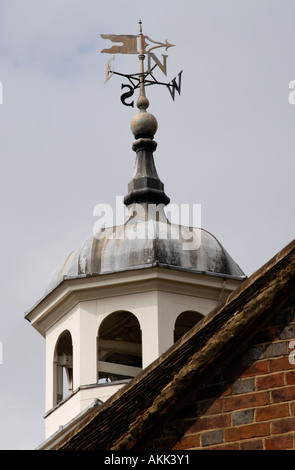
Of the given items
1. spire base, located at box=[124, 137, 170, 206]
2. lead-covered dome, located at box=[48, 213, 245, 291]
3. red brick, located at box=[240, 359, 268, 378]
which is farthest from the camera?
spire base, located at box=[124, 137, 170, 206]

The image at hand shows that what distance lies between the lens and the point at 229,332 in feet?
33.3

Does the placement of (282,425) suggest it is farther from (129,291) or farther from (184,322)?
(184,322)

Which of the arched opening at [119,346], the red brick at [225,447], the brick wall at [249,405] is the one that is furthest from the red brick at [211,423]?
the arched opening at [119,346]

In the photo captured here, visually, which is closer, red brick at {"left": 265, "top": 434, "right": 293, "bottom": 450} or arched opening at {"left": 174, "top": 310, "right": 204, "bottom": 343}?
red brick at {"left": 265, "top": 434, "right": 293, "bottom": 450}

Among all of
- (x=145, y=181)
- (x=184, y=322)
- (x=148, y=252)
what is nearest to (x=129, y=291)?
(x=148, y=252)

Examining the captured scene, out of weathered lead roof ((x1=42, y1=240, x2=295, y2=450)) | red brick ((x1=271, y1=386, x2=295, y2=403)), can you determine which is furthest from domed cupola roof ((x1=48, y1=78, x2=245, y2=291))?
red brick ((x1=271, y1=386, x2=295, y2=403))

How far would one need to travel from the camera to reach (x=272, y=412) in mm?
9938

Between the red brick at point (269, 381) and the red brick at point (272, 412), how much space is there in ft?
0.52

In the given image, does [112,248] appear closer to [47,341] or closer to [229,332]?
[47,341]

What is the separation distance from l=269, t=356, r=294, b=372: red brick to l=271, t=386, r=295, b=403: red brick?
0.17m

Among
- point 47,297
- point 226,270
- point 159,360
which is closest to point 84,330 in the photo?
point 47,297

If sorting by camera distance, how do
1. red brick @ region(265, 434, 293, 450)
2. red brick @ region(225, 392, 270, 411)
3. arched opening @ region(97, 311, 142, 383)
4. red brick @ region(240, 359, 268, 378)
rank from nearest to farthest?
red brick @ region(265, 434, 293, 450)
red brick @ region(225, 392, 270, 411)
red brick @ region(240, 359, 268, 378)
arched opening @ region(97, 311, 142, 383)

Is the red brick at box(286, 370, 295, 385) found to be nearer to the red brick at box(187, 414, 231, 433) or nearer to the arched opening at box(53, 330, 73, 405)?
the red brick at box(187, 414, 231, 433)

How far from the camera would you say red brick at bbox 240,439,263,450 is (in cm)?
984
